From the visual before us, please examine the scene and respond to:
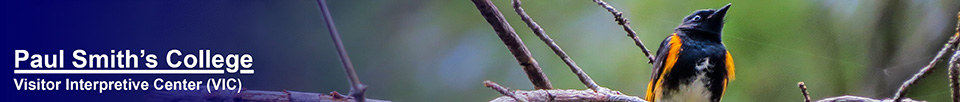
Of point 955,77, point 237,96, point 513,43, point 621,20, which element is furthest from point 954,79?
point 237,96

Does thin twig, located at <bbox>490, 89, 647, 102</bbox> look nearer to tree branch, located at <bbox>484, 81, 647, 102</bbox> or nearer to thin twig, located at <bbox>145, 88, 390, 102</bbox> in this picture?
tree branch, located at <bbox>484, 81, 647, 102</bbox>

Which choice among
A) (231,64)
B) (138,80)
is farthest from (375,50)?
(138,80)

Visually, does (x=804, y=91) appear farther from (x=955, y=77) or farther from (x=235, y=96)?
(x=235, y=96)

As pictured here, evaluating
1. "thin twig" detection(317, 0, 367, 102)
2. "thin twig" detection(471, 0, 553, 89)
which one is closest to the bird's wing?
"thin twig" detection(471, 0, 553, 89)

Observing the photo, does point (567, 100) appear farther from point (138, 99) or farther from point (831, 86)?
point (138, 99)

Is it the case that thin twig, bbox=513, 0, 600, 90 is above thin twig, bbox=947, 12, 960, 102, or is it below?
above

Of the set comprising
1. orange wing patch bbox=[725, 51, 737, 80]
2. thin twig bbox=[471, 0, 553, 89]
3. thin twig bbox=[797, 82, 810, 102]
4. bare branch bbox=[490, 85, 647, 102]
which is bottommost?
thin twig bbox=[797, 82, 810, 102]

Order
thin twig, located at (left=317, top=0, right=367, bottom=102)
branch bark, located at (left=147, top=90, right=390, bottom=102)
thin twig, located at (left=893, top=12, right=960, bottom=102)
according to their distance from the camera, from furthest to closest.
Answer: thin twig, located at (left=893, top=12, right=960, bottom=102) → branch bark, located at (left=147, top=90, right=390, bottom=102) → thin twig, located at (left=317, top=0, right=367, bottom=102)

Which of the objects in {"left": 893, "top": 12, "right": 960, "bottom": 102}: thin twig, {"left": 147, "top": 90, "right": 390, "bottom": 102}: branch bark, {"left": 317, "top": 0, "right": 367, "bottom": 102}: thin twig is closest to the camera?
{"left": 317, "top": 0, "right": 367, "bottom": 102}: thin twig
